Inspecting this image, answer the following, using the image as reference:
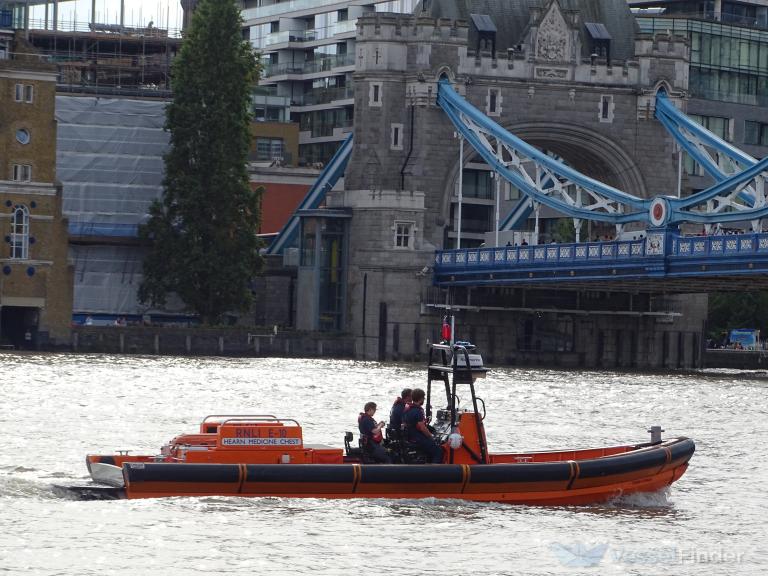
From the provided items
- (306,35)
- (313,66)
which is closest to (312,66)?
(313,66)

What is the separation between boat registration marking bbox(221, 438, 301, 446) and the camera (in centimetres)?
3516

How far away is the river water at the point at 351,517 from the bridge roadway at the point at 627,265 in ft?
57.3

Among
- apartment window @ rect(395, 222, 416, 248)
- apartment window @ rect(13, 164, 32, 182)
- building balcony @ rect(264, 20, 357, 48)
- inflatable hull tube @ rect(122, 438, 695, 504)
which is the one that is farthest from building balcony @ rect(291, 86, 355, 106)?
inflatable hull tube @ rect(122, 438, 695, 504)

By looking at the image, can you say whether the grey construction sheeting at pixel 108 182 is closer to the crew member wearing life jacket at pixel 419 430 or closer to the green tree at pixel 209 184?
the green tree at pixel 209 184

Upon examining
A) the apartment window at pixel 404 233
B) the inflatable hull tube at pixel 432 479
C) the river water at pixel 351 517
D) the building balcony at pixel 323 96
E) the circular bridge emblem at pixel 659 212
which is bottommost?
the river water at pixel 351 517

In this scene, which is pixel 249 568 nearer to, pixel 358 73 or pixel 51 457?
pixel 51 457

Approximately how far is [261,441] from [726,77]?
9119 cm

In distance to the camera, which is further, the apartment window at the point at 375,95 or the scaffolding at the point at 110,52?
the scaffolding at the point at 110,52

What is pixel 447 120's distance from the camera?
102 metres

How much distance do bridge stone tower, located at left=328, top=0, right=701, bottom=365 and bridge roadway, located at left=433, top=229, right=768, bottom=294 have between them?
271 centimetres

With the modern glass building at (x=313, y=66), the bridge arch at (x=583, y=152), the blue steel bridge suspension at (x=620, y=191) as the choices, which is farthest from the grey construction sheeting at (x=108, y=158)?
the blue steel bridge suspension at (x=620, y=191)

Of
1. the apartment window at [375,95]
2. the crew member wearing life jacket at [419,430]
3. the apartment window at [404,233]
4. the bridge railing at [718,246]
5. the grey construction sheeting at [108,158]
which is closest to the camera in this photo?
the crew member wearing life jacket at [419,430]

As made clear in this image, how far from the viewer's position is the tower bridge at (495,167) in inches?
3905

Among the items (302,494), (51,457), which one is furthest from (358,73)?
(302,494)
